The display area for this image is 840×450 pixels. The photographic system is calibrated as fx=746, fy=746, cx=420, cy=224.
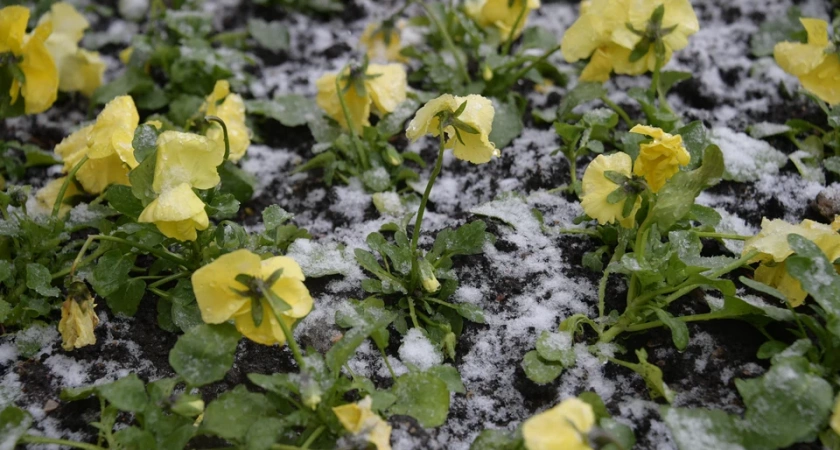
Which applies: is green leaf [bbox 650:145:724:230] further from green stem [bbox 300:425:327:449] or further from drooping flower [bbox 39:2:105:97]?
drooping flower [bbox 39:2:105:97]

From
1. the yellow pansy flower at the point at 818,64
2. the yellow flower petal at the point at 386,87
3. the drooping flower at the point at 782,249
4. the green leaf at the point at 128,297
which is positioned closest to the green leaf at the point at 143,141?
the green leaf at the point at 128,297

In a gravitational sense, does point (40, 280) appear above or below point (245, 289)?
below

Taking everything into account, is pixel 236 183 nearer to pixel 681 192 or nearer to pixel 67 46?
pixel 67 46

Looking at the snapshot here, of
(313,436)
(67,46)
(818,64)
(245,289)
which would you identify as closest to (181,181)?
(245,289)

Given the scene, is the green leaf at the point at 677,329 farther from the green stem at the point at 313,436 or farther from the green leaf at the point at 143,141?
the green leaf at the point at 143,141

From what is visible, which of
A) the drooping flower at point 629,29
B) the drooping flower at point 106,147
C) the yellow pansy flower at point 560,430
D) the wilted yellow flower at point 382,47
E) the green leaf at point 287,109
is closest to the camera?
the yellow pansy flower at point 560,430

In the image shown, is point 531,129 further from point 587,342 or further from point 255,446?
point 255,446

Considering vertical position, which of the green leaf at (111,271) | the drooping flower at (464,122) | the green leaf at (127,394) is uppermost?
the drooping flower at (464,122)
